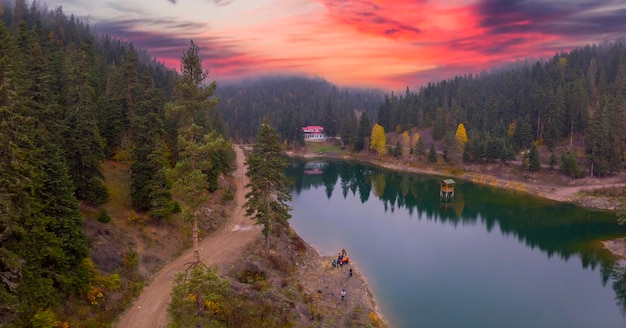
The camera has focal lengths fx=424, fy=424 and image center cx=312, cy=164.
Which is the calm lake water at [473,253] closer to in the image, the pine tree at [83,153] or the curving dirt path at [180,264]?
the curving dirt path at [180,264]

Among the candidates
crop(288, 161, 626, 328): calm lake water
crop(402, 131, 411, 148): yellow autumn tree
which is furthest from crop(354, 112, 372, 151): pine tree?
crop(288, 161, 626, 328): calm lake water

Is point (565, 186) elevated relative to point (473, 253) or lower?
elevated

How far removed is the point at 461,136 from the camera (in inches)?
5133

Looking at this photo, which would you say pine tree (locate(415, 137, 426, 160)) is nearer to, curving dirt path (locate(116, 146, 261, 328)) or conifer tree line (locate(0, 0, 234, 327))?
curving dirt path (locate(116, 146, 261, 328))

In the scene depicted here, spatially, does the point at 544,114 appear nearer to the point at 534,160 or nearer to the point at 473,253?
the point at 534,160

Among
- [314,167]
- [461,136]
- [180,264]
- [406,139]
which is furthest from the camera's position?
[406,139]

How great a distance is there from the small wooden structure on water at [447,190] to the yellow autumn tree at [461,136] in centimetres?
3198

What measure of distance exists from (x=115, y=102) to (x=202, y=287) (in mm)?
46483

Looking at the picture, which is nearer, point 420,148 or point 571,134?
point 571,134

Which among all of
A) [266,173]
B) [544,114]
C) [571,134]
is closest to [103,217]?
[266,173]

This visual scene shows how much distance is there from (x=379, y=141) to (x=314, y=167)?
24047 millimetres

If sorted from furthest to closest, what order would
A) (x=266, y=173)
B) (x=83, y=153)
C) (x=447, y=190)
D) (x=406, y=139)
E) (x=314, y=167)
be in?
1. (x=406, y=139)
2. (x=314, y=167)
3. (x=447, y=190)
4. (x=266, y=173)
5. (x=83, y=153)

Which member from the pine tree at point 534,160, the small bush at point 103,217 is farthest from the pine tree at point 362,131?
the small bush at point 103,217

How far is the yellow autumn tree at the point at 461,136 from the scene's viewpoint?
12569 cm
